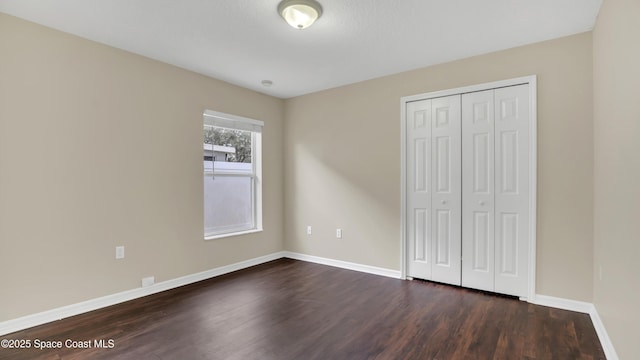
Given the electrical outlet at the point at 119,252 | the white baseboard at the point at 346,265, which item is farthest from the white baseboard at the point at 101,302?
the white baseboard at the point at 346,265

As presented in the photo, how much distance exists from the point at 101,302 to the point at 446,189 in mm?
3734

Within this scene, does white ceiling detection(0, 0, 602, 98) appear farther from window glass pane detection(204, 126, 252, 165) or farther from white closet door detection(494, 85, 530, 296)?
window glass pane detection(204, 126, 252, 165)

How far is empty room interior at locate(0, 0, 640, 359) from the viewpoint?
2.31 meters

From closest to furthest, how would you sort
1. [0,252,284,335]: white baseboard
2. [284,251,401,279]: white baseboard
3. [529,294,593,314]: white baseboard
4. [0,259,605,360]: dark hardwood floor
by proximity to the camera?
[0,259,605,360]: dark hardwood floor
[0,252,284,335]: white baseboard
[529,294,593,314]: white baseboard
[284,251,401,279]: white baseboard

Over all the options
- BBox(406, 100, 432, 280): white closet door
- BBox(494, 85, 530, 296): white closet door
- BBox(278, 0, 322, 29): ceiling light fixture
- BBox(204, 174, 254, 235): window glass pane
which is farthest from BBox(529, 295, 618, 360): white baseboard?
BBox(204, 174, 254, 235): window glass pane

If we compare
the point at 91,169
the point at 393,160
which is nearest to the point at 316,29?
the point at 393,160

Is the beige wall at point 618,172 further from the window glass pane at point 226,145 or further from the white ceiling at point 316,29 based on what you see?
the window glass pane at point 226,145

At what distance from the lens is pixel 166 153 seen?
3520 mm

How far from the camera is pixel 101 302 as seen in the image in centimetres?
297

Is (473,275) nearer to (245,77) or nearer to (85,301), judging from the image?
(245,77)

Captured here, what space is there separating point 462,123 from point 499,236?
4.15 ft

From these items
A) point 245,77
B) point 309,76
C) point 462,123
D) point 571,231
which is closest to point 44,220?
point 245,77

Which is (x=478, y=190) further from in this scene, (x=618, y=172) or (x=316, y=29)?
(x=316, y=29)

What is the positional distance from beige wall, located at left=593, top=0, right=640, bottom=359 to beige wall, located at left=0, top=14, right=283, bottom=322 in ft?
12.6
